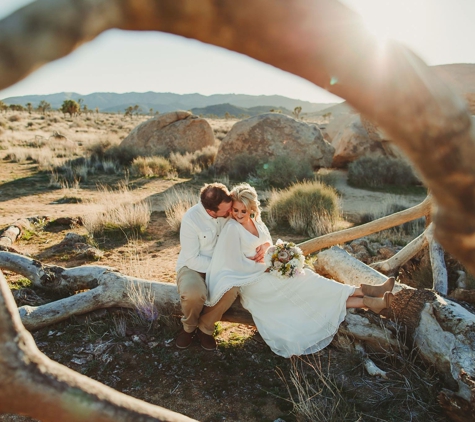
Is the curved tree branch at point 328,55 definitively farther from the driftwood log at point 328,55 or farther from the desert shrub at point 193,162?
the desert shrub at point 193,162

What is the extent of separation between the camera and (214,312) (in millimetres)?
4195

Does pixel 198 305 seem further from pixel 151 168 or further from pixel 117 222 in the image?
pixel 151 168

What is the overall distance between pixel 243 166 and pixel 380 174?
15.3ft

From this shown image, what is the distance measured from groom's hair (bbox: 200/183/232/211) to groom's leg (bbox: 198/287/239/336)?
0.91 meters

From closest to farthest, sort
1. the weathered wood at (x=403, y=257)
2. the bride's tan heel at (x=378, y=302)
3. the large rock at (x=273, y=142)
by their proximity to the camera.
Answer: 1. the bride's tan heel at (x=378, y=302)
2. the weathered wood at (x=403, y=257)
3. the large rock at (x=273, y=142)

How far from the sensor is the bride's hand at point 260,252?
470 cm

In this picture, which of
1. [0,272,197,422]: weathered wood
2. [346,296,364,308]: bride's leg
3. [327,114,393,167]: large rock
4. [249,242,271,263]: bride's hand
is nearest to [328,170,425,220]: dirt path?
[327,114,393,167]: large rock

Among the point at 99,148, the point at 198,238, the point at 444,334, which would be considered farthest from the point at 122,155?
the point at 444,334

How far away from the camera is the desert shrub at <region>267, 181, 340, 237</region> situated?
27.6ft

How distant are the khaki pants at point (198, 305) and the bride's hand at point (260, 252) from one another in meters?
0.51

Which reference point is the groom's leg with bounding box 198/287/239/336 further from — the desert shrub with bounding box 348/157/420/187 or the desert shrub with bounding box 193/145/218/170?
the desert shrub with bounding box 193/145/218/170

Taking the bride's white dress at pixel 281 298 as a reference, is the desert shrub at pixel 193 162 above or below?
below

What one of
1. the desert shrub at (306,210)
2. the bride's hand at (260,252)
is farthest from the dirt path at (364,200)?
the bride's hand at (260,252)

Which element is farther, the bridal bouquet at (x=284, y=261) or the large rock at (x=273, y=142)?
the large rock at (x=273, y=142)
